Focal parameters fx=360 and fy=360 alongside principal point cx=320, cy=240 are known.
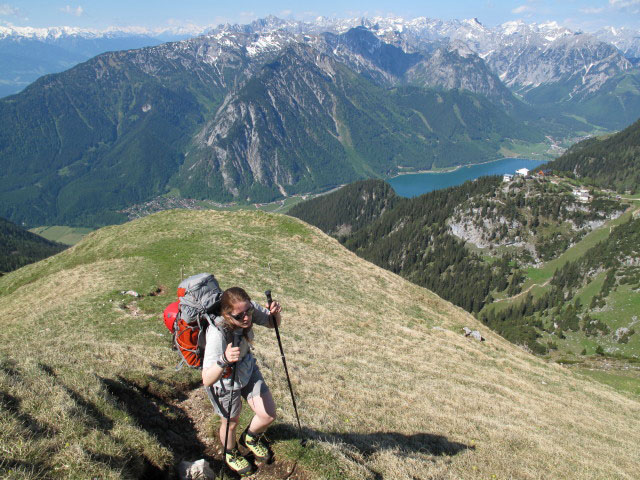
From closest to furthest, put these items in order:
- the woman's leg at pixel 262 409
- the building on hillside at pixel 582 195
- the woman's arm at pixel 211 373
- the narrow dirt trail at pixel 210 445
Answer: the woman's arm at pixel 211 373 → the woman's leg at pixel 262 409 → the narrow dirt trail at pixel 210 445 → the building on hillside at pixel 582 195

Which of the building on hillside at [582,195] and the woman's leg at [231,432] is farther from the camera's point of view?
the building on hillside at [582,195]

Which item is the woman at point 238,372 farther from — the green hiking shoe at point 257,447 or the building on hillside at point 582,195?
the building on hillside at point 582,195

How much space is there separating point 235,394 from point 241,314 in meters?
2.16

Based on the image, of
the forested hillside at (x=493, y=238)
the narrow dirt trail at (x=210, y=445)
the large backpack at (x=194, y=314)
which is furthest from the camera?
the forested hillside at (x=493, y=238)

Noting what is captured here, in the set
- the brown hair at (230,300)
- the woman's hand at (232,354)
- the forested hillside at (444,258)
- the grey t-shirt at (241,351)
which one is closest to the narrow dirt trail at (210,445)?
the grey t-shirt at (241,351)

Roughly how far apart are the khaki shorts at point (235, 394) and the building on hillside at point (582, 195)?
185123 millimetres

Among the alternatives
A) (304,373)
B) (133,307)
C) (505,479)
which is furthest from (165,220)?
(505,479)

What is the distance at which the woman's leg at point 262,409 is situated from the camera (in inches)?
327

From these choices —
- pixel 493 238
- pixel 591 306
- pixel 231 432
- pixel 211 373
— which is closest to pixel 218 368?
pixel 211 373

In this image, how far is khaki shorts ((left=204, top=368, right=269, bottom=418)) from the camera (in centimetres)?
812

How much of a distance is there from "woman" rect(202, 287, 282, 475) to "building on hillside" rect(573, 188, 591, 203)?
18502 centimetres

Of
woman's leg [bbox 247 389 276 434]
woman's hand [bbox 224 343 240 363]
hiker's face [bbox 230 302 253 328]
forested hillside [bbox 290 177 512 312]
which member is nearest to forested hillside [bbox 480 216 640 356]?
forested hillside [bbox 290 177 512 312]

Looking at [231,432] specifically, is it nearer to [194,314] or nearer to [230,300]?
[194,314]

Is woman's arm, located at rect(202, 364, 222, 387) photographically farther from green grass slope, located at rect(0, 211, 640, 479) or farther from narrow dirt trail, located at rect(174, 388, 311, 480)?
narrow dirt trail, located at rect(174, 388, 311, 480)
